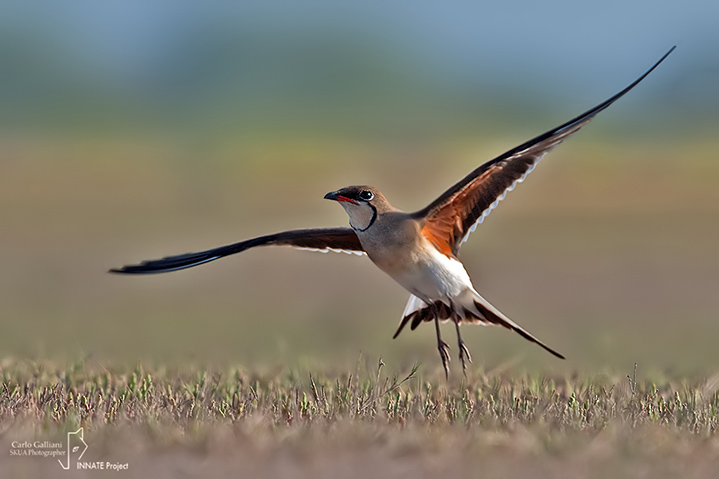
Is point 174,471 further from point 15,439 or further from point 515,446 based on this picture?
point 515,446

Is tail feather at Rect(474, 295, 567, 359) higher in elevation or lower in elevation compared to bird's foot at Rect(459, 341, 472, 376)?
higher

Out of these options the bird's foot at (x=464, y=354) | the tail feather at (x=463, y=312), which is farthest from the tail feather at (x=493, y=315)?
the bird's foot at (x=464, y=354)

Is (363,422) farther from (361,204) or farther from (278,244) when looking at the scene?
(278,244)

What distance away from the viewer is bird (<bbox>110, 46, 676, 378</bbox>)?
22.0ft

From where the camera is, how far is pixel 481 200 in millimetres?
6945

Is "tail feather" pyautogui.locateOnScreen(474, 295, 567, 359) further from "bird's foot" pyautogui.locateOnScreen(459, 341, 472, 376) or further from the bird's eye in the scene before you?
the bird's eye

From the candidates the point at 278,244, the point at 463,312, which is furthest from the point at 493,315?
the point at 278,244

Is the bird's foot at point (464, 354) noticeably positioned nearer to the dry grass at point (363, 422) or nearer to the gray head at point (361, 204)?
the dry grass at point (363, 422)

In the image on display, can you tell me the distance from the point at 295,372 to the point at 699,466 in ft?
12.2

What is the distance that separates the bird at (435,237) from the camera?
6.70 meters

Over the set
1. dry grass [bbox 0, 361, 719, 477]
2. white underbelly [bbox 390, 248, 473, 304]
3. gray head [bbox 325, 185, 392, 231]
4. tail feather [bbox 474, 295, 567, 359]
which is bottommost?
dry grass [bbox 0, 361, 719, 477]

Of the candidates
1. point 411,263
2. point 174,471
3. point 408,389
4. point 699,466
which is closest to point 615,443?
point 699,466

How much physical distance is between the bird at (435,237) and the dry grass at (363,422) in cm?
57

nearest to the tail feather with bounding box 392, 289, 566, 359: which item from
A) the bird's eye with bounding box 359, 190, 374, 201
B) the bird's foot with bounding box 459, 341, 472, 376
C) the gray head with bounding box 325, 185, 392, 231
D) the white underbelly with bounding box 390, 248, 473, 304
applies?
the white underbelly with bounding box 390, 248, 473, 304
